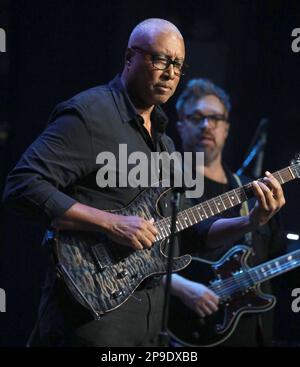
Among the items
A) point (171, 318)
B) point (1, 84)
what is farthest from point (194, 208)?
point (1, 84)

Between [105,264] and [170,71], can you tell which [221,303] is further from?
[170,71]

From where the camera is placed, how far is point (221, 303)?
175 inches

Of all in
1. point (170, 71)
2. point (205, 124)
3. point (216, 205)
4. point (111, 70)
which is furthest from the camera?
point (111, 70)

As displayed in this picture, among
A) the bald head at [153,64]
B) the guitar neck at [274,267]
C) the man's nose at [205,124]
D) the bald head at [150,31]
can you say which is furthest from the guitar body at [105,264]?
the man's nose at [205,124]

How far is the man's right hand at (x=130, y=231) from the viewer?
304cm

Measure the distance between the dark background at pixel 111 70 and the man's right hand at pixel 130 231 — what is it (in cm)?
173

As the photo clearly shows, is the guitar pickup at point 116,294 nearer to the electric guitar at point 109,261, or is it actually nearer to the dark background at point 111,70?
the electric guitar at point 109,261

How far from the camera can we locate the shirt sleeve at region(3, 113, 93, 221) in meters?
2.99

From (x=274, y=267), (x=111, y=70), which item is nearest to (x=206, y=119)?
(x=111, y=70)

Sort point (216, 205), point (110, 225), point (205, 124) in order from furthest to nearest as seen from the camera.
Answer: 1. point (205, 124)
2. point (216, 205)
3. point (110, 225)

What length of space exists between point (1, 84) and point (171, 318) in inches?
71.2

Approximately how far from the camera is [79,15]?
15.5 ft

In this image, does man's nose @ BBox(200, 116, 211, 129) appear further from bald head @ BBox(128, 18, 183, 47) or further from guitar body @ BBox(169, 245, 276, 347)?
bald head @ BBox(128, 18, 183, 47)

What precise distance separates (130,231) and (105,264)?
19 cm
